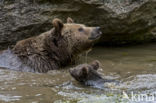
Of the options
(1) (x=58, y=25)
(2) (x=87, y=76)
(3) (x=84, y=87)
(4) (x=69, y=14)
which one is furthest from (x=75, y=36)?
(3) (x=84, y=87)

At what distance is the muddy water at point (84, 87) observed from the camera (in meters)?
5.35

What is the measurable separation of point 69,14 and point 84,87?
9.35 ft

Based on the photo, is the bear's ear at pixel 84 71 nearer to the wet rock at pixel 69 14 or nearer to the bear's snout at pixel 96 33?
the bear's snout at pixel 96 33

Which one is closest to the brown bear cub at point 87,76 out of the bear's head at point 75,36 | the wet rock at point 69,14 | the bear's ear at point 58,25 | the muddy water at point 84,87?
the muddy water at point 84,87

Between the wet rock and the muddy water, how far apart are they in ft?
2.70

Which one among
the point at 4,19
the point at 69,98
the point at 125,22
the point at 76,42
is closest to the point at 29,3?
the point at 4,19

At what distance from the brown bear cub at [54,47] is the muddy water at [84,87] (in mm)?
386

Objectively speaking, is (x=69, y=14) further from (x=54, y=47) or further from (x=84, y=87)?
(x=84, y=87)

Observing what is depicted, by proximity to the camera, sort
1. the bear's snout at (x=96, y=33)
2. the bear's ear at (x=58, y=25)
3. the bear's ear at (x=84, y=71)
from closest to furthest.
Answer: the bear's ear at (x=84, y=71), the bear's snout at (x=96, y=33), the bear's ear at (x=58, y=25)

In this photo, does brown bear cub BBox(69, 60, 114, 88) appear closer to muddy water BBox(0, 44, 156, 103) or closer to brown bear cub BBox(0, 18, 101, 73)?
muddy water BBox(0, 44, 156, 103)

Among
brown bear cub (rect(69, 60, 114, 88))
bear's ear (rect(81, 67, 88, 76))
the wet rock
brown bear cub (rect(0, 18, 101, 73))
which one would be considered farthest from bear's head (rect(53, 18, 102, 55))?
bear's ear (rect(81, 67, 88, 76))

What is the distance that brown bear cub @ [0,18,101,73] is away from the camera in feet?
25.2

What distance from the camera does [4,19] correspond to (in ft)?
27.1

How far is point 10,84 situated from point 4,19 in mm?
2348
